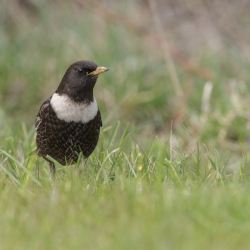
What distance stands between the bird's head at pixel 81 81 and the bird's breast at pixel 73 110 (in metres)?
0.06

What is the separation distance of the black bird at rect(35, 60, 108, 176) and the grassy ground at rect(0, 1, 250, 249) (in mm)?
105

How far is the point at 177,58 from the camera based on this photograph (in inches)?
322

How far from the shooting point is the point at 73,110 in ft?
15.8

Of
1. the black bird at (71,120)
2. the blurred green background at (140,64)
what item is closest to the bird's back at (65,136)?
the black bird at (71,120)

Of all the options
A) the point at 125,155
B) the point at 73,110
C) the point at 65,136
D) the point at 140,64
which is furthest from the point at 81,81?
the point at 140,64

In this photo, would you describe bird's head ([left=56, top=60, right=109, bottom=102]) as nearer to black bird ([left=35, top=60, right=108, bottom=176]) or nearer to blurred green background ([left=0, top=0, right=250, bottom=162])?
black bird ([left=35, top=60, right=108, bottom=176])

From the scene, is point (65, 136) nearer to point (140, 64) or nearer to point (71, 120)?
point (71, 120)

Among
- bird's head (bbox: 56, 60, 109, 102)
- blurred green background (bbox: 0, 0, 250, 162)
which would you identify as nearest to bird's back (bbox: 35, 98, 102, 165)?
bird's head (bbox: 56, 60, 109, 102)

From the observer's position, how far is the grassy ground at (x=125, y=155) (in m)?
3.15

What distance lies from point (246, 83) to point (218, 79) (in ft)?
1.15

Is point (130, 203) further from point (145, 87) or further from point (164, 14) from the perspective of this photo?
point (164, 14)

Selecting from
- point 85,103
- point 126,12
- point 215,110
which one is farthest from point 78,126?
point 126,12

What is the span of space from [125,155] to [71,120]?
0.53 meters

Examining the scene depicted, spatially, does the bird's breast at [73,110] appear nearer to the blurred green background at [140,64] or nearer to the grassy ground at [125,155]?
the grassy ground at [125,155]
